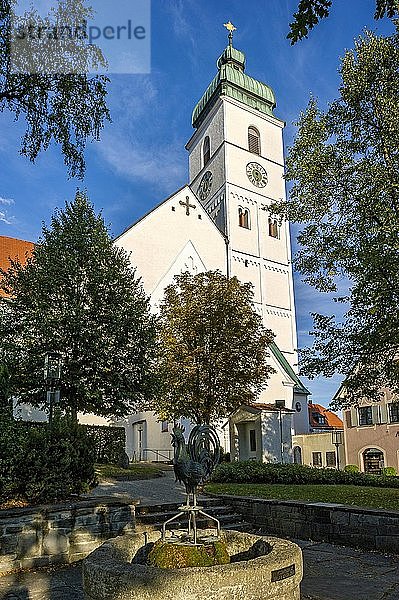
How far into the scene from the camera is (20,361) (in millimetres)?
19031

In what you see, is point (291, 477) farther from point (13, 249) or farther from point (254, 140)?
point (254, 140)

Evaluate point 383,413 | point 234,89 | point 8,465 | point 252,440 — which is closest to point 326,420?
point 383,413

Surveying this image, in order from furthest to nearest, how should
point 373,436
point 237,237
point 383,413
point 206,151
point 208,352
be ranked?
point 206,151 < point 237,237 < point 373,436 < point 383,413 < point 208,352

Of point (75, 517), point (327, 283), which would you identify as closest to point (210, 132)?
point (327, 283)

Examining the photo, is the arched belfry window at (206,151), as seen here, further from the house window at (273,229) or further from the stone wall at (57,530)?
the stone wall at (57,530)

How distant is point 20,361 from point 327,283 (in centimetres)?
1104

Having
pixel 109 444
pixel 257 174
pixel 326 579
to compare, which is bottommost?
pixel 326 579

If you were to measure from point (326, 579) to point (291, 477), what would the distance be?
905 cm

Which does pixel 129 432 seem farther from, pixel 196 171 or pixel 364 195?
pixel 196 171

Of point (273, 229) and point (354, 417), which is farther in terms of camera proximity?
point (273, 229)

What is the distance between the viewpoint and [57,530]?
8.61 meters

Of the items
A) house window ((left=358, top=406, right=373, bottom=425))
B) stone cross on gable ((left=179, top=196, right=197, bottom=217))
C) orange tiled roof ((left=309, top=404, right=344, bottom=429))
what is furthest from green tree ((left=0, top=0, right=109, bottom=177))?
orange tiled roof ((left=309, top=404, right=344, bottom=429))

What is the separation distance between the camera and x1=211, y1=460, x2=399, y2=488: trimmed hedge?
53.5 feet

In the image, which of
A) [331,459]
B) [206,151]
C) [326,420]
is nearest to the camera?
[331,459]
